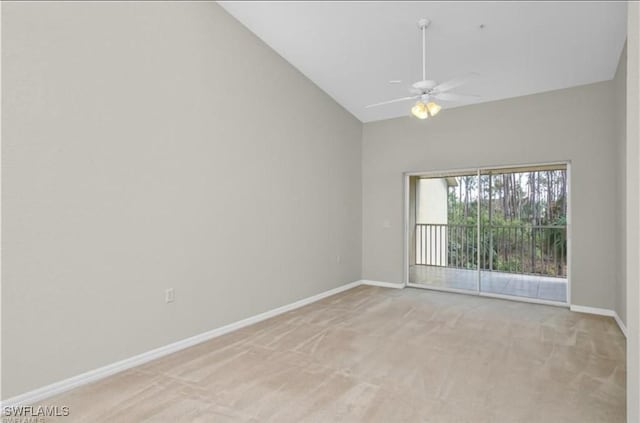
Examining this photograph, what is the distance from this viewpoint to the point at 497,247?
5523 mm

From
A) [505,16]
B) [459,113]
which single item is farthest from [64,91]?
[459,113]

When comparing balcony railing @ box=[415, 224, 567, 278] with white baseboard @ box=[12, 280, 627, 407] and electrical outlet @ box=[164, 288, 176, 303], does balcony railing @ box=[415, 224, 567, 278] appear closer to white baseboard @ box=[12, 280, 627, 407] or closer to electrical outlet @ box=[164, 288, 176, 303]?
white baseboard @ box=[12, 280, 627, 407]

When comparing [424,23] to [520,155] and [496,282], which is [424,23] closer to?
[520,155]

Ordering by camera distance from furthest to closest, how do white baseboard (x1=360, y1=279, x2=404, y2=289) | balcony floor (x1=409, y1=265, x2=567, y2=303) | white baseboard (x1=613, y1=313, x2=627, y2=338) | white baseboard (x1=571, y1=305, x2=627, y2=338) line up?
white baseboard (x1=360, y1=279, x2=404, y2=289) < balcony floor (x1=409, y1=265, x2=567, y2=303) < white baseboard (x1=571, y1=305, x2=627, y2=338) < white baseboard (x1=613, y1=313, x2=627, y2=338)

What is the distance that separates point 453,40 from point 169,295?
414 cm

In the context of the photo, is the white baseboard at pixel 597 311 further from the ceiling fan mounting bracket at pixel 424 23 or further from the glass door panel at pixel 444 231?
the ceiling fan mounting bracket at pixel 424 23

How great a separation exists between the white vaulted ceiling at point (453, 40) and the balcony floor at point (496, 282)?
9.64 feet

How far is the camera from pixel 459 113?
18.0 feet

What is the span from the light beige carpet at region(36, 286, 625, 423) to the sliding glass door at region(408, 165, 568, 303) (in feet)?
4.01

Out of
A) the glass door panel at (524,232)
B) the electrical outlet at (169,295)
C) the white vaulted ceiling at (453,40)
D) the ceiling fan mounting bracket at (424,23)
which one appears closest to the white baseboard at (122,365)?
the electrical outlet at (169,295)

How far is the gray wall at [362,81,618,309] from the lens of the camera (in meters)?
4.43

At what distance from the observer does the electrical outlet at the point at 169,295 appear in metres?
3.20
